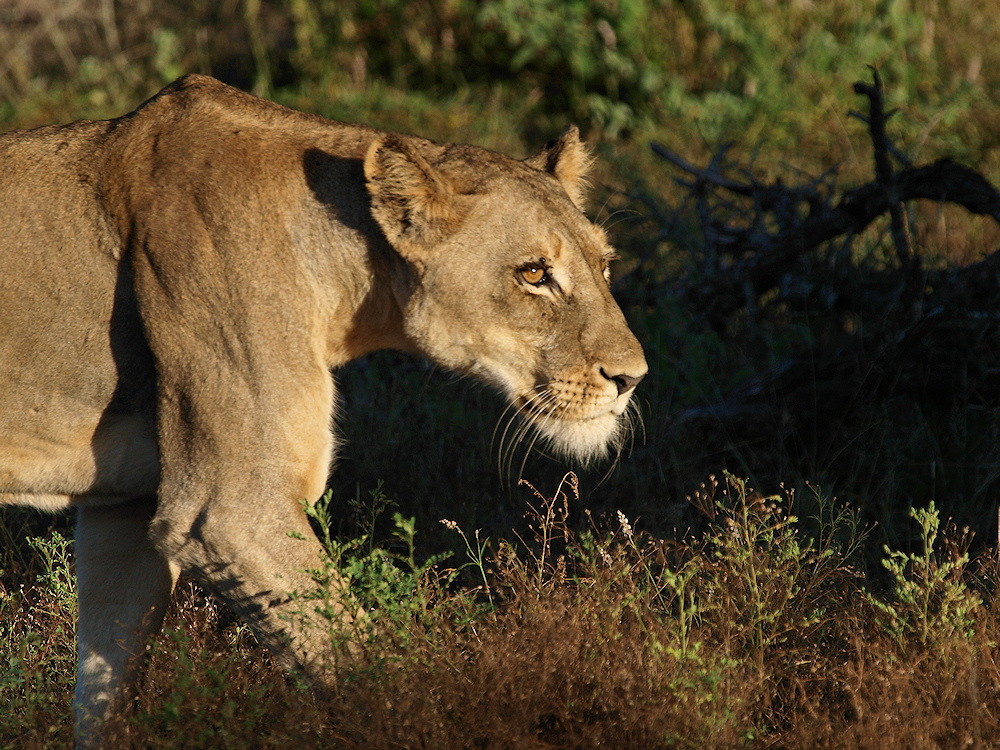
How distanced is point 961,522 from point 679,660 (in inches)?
74.1

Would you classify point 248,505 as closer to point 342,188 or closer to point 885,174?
point 342,188

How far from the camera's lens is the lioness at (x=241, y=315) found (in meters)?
3.14

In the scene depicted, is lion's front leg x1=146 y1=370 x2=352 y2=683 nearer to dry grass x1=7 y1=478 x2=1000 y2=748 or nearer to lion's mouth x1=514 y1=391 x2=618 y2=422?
dry grass x1=7 y1=478 x2=1000 y2=748

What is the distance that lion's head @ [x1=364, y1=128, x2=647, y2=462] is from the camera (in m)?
3.37

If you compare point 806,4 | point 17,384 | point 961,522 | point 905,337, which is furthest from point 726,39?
point 17,384

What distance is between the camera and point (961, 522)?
4430 millimetres

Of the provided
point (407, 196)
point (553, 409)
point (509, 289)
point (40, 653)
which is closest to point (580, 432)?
point (553, 409)

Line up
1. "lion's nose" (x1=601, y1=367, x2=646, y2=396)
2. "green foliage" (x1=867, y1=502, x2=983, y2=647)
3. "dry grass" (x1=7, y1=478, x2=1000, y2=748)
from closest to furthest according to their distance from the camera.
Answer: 1. "dry grass" (x1=7, y1=478, x2=1000, y2=748)
2. "green foliage" (x1=867, y1=502, x2=983, y2=647)
3. "lion's nose" (x1=601, y1=367, x2=646, y2=396)

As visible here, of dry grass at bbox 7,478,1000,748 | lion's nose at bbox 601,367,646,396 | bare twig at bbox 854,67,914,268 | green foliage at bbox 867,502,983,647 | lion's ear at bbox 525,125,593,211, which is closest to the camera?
dry grass at bbox 7,478,1000,748

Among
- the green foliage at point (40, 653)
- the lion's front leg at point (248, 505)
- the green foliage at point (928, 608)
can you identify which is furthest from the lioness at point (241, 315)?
the green foliage at point (928, 608)

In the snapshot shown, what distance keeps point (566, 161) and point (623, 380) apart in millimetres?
787

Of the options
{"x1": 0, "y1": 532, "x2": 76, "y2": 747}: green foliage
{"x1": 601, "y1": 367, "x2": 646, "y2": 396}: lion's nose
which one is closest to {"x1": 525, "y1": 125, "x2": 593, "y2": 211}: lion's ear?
{"x1": 601, "y1": 367, "x2": 646, "y2": 396}: lion's nose

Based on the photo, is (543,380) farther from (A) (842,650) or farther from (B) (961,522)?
(B) (961,522)

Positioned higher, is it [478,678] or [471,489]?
[478,678]
